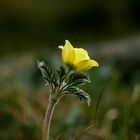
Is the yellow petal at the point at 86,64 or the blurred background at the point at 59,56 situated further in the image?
the blurred background at the point at 59,56

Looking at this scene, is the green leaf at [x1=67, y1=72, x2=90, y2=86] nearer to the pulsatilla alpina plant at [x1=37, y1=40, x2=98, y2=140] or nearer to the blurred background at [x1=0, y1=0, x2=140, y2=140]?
the pulsatilla alpina plant at [x1=37, y1=40, x2=98, y2=140]

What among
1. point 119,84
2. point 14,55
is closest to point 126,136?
point 119,84

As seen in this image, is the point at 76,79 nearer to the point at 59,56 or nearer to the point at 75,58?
the point at 75,58

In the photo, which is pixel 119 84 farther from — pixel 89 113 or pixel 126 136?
pixel 126 136

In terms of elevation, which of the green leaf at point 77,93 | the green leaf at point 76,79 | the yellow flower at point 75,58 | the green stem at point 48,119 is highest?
the yellow flower at point 75,58

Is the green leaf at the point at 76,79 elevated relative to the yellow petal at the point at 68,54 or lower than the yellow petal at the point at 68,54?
lower

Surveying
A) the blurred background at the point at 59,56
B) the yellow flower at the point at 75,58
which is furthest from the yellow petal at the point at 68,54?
the blurred background at the point at 59,56

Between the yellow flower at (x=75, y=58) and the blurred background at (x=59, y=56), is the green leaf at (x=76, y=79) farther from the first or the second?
the blurred background at (x=59, y=56)

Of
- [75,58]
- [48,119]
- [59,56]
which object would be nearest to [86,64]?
Result: [75,58]
